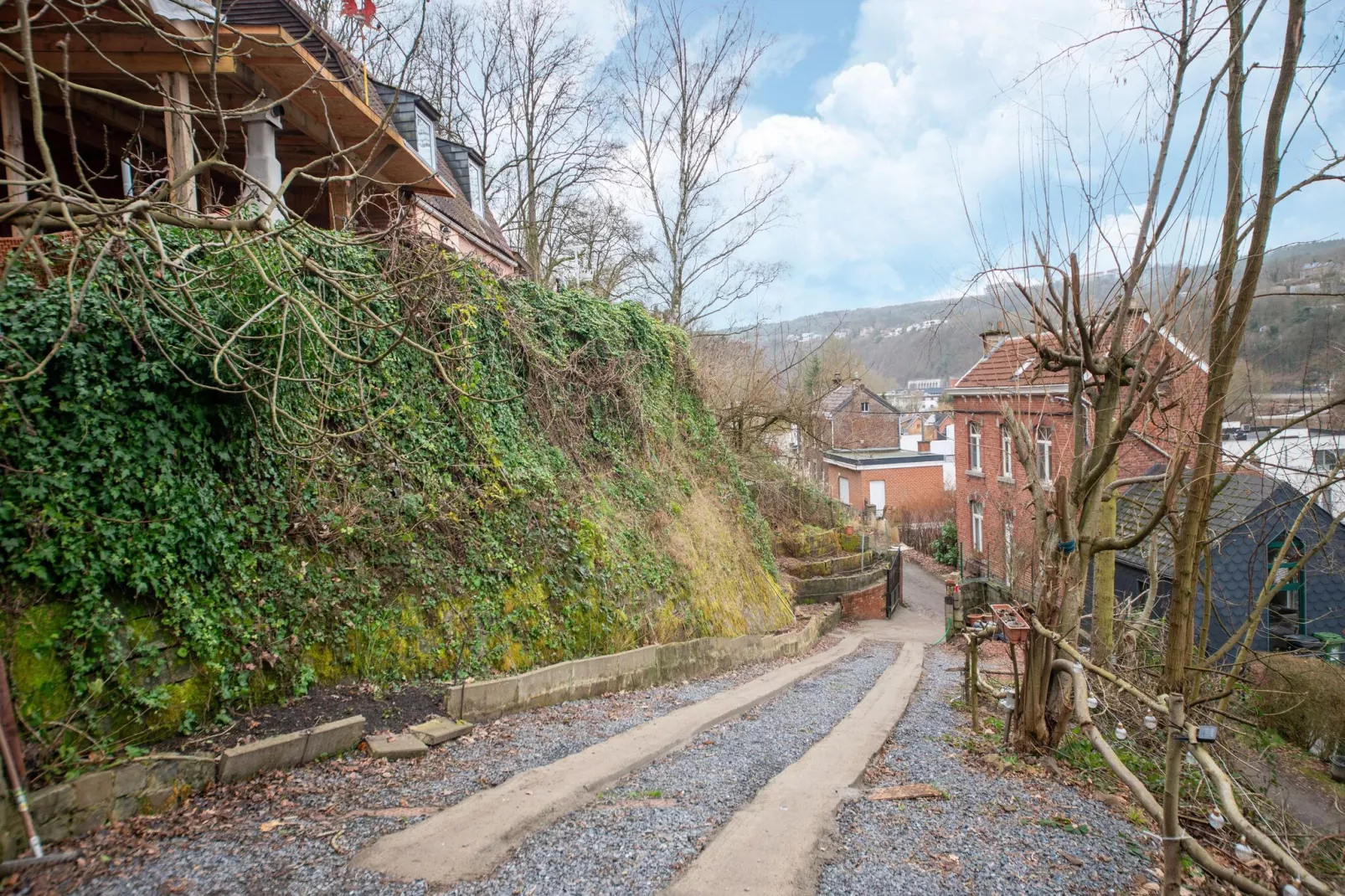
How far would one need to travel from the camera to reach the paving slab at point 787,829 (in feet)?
12.0

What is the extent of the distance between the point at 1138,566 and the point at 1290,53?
1182 cm

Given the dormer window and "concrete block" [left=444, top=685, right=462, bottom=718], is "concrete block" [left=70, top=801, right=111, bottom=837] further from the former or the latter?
the dormer window

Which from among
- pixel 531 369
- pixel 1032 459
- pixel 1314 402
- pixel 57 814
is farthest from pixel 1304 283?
pixel 57 814

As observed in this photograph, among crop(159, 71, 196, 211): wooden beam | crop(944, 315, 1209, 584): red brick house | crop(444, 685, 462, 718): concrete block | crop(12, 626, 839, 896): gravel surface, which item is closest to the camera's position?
crop(12, 626, 839, 896): gravel surface

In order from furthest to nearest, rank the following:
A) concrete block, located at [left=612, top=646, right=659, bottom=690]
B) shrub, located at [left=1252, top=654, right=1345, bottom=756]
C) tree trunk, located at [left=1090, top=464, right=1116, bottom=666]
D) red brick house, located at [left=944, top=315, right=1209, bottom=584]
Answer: red brick house, located at [left=944, top=315, right=1209, bottom=584]
shrub, located at [left=1252, top=654, right=1345, bottom=756]
concrete block, located at [left=612, top=646, right=659, bottom=690]
tree trunk, located at [left=1090, top=464, right=1116, bottom=666]

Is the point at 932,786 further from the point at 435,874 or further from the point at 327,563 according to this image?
the point at 327,563

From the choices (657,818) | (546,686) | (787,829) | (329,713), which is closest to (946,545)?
(546,686)

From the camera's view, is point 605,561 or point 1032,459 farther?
point 605,561

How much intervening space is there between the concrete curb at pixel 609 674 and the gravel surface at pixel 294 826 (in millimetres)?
413

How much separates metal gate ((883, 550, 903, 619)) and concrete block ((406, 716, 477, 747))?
644 inches

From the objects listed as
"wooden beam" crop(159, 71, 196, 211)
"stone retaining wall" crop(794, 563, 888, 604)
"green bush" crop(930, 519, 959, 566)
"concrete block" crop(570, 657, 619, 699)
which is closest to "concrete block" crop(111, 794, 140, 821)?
"concrete block" crop(570, 657, 619, 699)

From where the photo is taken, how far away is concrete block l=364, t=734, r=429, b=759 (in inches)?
209

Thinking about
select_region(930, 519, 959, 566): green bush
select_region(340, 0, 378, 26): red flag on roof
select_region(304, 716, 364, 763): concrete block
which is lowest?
select_region(930, 519, 959, 566): green bush

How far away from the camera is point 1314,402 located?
6.20m
